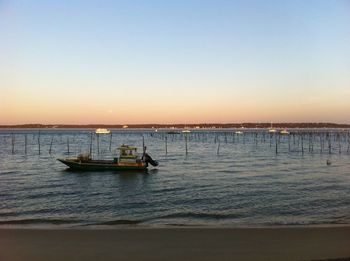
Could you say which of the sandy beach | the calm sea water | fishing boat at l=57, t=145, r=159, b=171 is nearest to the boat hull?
fishing boat at l=57, t=145, r=159, b=171

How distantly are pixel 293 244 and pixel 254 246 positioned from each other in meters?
1.11

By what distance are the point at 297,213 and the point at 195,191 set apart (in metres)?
8.20

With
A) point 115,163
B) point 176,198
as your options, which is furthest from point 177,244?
point 115,163

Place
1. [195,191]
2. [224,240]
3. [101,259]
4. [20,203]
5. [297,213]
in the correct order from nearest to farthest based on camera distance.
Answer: [101,259]
[224,240]
[297,213]
[20,203]
[195,191]

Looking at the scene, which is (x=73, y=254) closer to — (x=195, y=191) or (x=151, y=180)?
(x=195, y=191)

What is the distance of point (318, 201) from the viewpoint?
882 inches

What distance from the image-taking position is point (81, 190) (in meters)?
27.9

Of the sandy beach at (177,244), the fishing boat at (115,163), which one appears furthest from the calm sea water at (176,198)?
the sandy beach at (177,244)

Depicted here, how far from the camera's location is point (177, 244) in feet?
39.8

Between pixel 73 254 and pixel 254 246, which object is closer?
pixel 73 254

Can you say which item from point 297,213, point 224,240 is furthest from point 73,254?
point 297,213

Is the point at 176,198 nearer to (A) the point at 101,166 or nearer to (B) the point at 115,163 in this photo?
(B) the point at 115,163

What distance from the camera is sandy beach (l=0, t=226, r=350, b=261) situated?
1077cm

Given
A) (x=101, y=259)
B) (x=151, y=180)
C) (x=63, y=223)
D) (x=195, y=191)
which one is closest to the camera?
(x=101, y=259)
